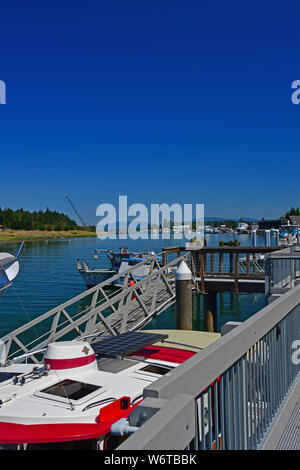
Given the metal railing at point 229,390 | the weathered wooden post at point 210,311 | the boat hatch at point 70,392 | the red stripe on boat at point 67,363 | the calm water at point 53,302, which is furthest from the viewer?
the calm water at point 53,302

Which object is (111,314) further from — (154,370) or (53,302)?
(53,302)

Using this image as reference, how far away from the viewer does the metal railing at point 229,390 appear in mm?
2059

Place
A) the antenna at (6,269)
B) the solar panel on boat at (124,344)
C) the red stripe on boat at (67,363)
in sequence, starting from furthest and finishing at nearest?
the antenna at (6,269), the solar panel on boat at (124,344), the red stripe on boat at (67,363)

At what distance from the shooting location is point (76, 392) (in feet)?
21.0

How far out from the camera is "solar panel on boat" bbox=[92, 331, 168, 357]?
26.0ft

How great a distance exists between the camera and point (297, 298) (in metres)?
5.02

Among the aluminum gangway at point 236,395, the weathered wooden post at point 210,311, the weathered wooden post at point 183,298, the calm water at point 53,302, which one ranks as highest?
the aluminum gangway at point 236,395

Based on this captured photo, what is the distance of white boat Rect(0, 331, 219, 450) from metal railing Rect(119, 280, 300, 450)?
1.59 meters

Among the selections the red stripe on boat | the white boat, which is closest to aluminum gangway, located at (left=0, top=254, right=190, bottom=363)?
the white boat

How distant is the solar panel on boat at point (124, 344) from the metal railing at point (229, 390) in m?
3.66

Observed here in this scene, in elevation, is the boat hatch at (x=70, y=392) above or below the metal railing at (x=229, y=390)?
below

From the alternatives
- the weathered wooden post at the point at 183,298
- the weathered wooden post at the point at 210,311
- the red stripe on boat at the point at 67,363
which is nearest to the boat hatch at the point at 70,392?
the red stripe on boat at the point at 67,363

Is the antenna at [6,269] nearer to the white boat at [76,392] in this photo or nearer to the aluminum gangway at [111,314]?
the aluminum gangway at [111,314]

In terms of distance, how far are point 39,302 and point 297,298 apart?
99.1 ft
